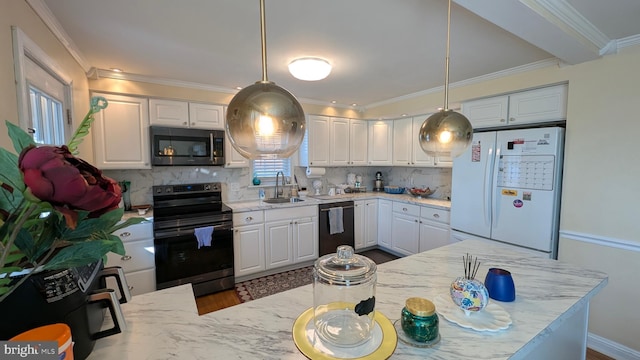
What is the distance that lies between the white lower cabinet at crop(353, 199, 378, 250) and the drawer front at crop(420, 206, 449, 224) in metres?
0.81

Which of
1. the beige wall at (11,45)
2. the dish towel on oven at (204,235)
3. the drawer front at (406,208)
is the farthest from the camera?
the drawer front at (406,208)

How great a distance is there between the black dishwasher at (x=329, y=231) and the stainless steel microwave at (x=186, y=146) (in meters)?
1.52

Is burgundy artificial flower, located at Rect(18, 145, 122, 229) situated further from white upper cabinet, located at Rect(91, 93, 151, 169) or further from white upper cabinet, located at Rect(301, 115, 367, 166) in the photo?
white upper cabinet, located at Rect(301, 115, 367, 166)

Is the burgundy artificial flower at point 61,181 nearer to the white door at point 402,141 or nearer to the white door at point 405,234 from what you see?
the white door at point 405,234

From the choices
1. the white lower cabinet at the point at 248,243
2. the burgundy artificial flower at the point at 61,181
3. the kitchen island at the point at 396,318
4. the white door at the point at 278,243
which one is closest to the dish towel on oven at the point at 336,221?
the white door at the point at 278,243

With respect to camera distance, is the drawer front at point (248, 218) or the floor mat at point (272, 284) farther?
the drawer front at point (248, 218)

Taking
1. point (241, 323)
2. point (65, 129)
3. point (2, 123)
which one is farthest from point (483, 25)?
point (65, 129)

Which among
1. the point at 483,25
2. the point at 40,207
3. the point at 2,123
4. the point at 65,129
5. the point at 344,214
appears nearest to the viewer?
the point at 40,207

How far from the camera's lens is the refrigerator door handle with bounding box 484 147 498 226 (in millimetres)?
2699

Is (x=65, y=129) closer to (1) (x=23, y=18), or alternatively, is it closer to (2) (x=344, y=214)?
(1) (x=23, y=18)

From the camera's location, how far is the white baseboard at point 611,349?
2016 millimetres

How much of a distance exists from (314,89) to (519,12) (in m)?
2.38

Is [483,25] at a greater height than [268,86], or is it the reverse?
[483,25]

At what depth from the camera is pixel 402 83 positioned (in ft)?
10.7
